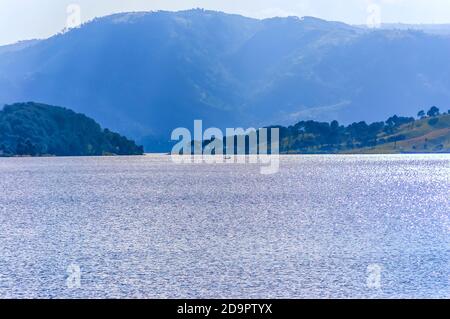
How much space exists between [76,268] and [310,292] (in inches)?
949

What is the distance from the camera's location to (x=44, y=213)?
146 m

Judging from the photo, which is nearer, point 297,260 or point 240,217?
point 297,260

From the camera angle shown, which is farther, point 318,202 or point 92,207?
point 318,202

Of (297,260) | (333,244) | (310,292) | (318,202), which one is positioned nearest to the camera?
(310,292)

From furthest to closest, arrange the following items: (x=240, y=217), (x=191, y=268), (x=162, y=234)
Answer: (x=240, y=217) → (x=162, y=234) → (x=191, y=268)

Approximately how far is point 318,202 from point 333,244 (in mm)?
74630
